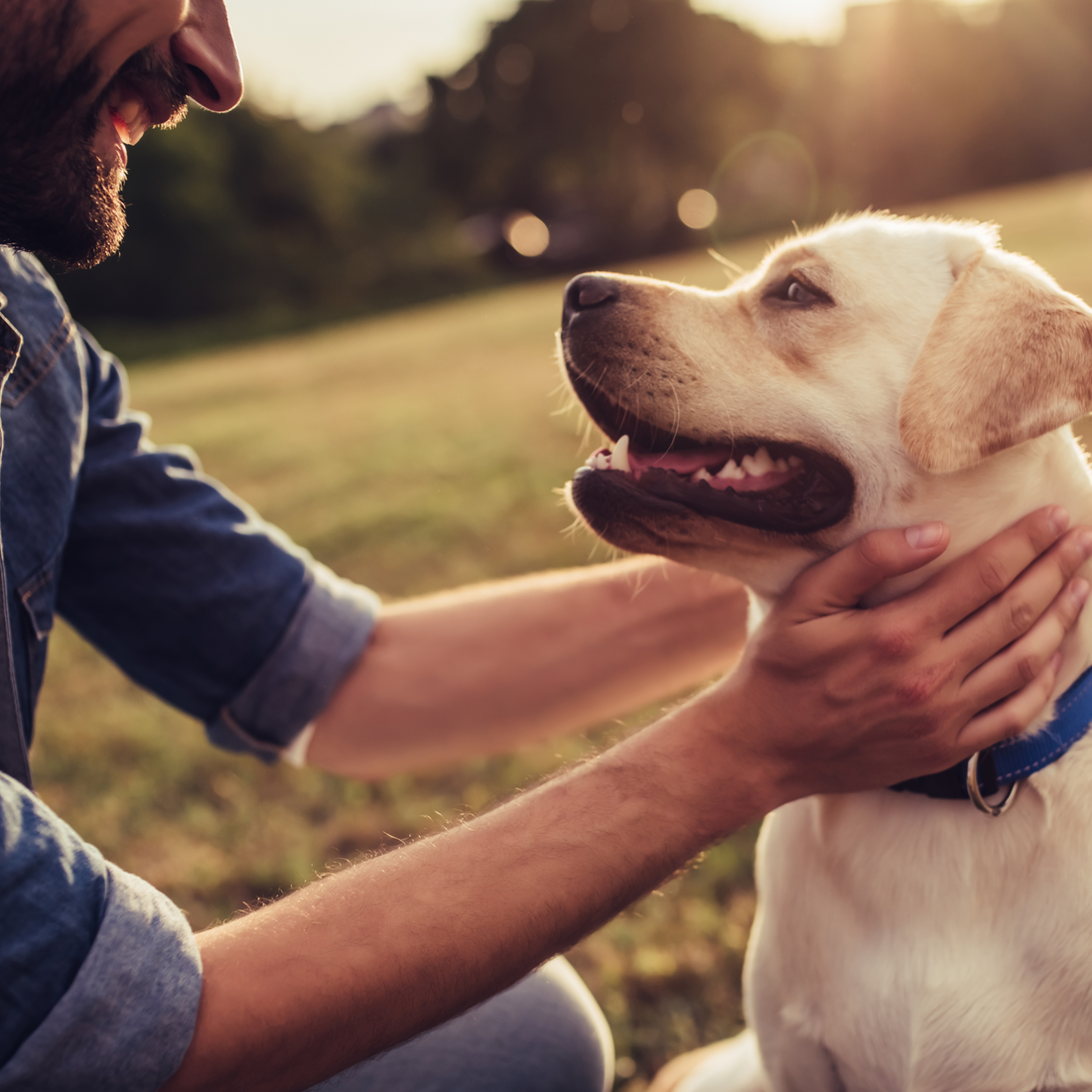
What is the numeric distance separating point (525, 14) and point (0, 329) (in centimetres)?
4972

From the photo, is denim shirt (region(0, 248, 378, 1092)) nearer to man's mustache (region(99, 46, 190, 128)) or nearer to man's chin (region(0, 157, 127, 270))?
man's chin (region(0, 157, 127, 270))

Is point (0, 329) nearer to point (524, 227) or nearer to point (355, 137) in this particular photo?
point (524, 227)

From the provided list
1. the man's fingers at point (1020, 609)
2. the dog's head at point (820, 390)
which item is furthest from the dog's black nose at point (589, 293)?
the man's fingers at point (1020, 609)

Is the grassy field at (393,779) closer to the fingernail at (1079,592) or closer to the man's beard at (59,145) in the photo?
the man's beard at (59,145)

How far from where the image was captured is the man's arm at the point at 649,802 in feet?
4.88

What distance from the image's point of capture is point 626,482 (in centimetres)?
209

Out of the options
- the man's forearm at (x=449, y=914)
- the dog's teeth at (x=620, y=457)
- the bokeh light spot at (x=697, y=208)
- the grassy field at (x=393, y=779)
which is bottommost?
the bokeh light spot at (x=697, y=208)

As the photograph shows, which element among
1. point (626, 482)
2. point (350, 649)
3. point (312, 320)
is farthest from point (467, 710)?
point (312, 320)

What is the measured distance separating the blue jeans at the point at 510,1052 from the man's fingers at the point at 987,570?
120 cm

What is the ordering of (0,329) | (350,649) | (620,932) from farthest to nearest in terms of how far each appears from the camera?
(620,932) → (350,649) → (0,329)

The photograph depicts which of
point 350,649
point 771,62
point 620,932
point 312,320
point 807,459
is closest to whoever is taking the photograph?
point 807,459

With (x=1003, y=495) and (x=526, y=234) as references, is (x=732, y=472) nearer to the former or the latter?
(x=1003, y=495)

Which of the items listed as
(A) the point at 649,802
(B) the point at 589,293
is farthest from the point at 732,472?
(A) the point at 649,802

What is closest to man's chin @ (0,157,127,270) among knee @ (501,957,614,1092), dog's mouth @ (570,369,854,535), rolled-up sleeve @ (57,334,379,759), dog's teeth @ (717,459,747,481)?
rolled-up sleeve @ (57,334,379,759)
